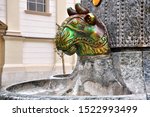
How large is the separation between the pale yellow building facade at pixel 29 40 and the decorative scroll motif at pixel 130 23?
366 inches

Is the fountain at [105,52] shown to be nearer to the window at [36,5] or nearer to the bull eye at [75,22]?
the bull eye at [75,22]

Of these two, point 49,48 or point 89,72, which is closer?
point 89,72

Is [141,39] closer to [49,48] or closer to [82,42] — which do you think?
[82,42]

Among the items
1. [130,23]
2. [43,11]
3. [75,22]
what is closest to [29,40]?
[43,11]

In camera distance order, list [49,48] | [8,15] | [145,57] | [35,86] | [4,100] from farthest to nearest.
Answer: [49,48] → [8,15] → [35,86] → [145,57] → [4,100]

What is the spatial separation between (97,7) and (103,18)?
154mm

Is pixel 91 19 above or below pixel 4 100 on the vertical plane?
above

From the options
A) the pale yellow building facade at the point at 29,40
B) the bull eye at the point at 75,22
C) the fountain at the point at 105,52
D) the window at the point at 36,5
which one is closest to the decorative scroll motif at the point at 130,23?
the fountain at the point at 105,52

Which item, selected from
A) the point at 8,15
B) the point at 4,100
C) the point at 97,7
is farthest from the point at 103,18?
the point at 8,15

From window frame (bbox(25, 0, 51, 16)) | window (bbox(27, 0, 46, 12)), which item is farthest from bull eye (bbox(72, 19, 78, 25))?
window (bbox(27, 0, 46, 12))

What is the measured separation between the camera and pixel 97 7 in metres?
2.90

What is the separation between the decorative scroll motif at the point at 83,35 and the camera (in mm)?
2645

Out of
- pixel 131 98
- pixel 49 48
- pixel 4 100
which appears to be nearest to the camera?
pixel 131 98

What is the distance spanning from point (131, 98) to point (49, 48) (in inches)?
451
